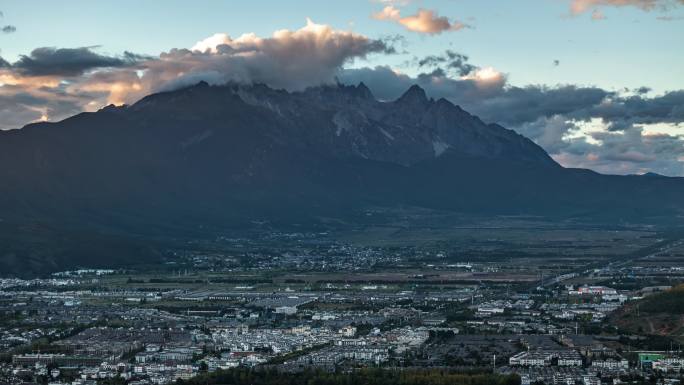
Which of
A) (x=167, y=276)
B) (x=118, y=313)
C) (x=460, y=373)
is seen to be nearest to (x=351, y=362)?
(x=460, y=373)

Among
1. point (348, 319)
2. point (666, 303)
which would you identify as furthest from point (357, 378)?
point (666, 303)

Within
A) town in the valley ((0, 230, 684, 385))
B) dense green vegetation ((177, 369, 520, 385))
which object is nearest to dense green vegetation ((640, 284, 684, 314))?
town in the valley ((0, 230, 684, 385))

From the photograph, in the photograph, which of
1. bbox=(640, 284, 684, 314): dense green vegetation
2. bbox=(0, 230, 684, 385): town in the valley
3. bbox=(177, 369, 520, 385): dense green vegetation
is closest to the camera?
bbox=(177, 369, 520, 385): dense green vegetation

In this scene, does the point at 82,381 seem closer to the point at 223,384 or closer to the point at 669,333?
the point at 223,384

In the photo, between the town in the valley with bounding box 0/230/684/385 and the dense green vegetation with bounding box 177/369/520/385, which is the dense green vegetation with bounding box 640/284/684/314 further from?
the dense green vegetation with bounding box 177/369/520/385

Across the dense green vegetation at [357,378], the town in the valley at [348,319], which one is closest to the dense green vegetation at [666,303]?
the town in the valley at [348,319]

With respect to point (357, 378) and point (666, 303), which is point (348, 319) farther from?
point (357, 378)
